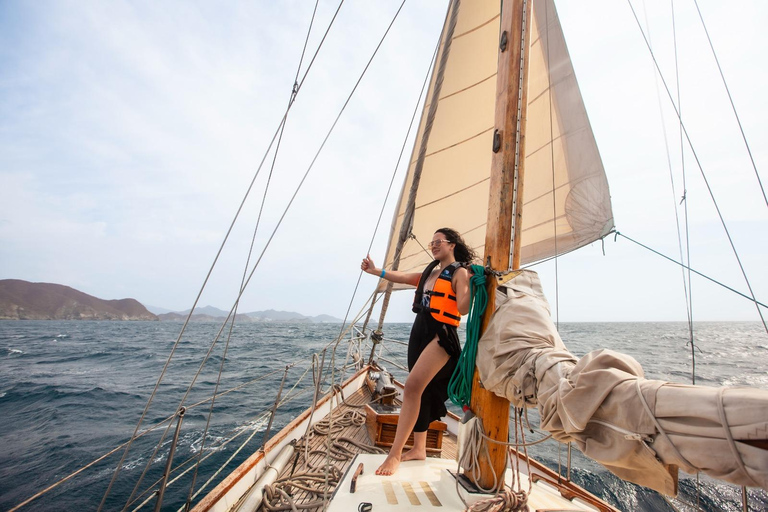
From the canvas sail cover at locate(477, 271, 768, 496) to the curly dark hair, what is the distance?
2.93ft

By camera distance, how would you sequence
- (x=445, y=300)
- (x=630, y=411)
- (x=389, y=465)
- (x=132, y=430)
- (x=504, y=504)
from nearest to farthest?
(x=630, y=411)
(x=504, y=504)
(x=389, y=465)
(x=445, y=300)
(x=132, y=430)

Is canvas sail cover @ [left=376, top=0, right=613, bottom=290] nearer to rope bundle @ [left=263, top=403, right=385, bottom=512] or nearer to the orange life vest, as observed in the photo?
the orange life vest

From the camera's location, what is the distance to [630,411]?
918mm

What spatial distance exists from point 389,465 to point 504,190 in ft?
5.21

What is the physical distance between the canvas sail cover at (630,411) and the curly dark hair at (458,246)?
89 cm

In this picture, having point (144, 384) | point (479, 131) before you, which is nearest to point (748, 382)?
point (479, 131)

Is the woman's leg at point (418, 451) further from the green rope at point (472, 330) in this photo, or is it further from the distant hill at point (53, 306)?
the distant hill at point (53, 306)

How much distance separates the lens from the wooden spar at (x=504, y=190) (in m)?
1.63

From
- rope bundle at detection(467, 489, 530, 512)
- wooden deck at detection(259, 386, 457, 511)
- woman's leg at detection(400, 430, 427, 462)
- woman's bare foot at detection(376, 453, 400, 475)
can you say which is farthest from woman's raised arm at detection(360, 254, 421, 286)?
rope bundle at detection(467, 489, 530, 512)

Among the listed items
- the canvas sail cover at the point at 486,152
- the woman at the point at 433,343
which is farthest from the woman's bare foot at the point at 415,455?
the canvas sail cover at the point at 486,152

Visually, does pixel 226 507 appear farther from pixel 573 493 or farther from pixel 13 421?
pixel 13 421

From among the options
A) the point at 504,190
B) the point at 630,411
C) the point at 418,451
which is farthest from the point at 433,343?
the point at 630,411

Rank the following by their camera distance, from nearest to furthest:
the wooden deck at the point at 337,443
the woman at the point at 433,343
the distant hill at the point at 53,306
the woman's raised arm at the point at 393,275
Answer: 1. the woman at the point at 433,343
2. the wooden deck at the point at 337,443
3. the woman's raised arm at the point at 393,275
4. the distant hill at the point at 53,306

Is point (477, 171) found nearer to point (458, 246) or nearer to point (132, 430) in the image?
point (458, 246)
